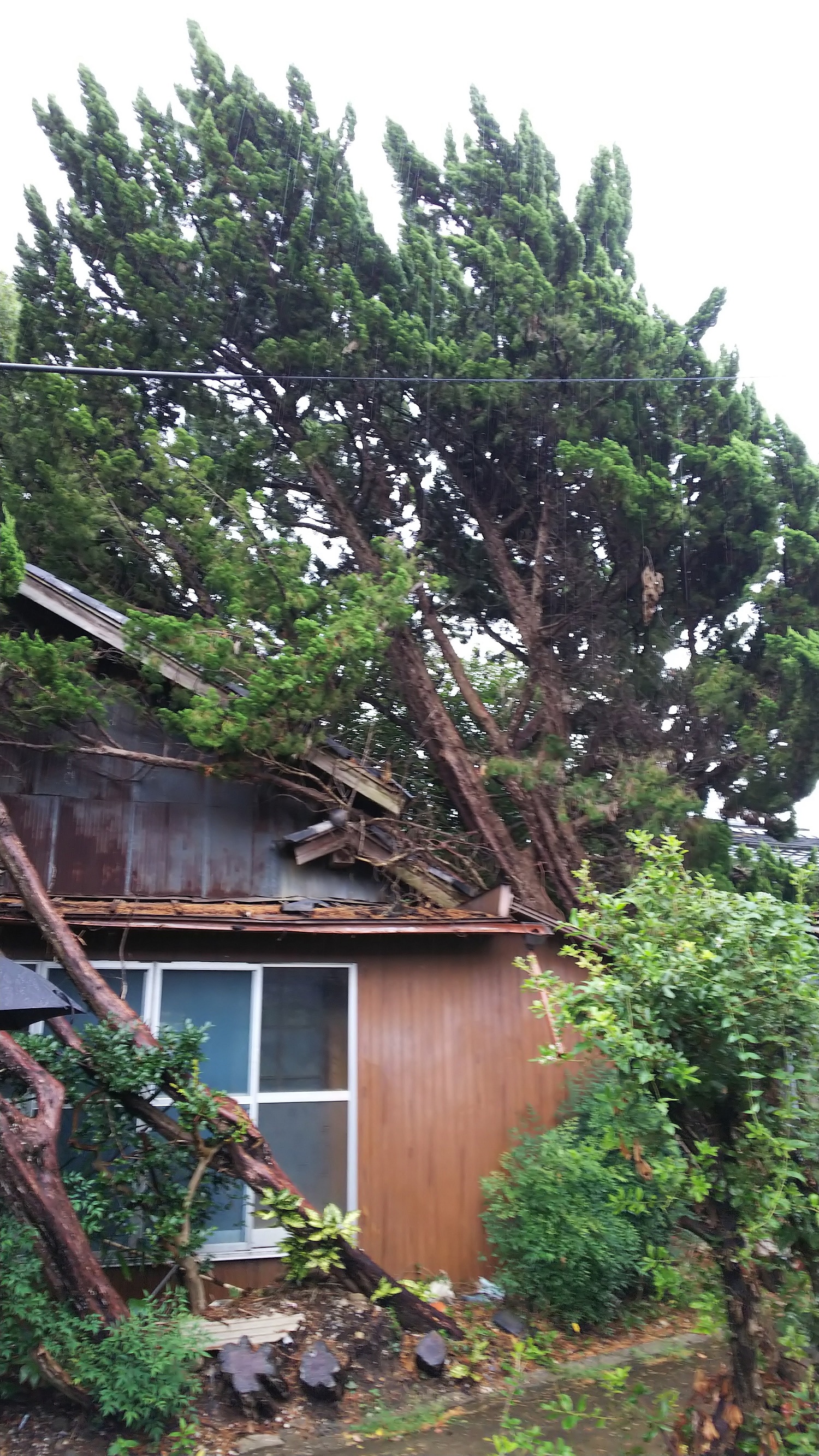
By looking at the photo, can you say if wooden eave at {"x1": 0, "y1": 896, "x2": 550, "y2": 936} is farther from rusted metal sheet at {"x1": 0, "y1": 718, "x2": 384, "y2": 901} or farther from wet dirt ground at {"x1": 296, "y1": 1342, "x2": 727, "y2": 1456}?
wet dirt ground at {"x1": 296, "y1": 1342, "x2": 727, "y2": 1456}

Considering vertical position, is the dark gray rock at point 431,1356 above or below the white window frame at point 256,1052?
below

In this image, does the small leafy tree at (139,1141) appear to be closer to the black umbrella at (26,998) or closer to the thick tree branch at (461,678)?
the black umbrella at (26,998)

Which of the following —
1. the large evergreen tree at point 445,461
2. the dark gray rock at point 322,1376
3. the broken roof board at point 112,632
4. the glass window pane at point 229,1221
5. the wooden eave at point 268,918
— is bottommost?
the dark gray rock at point 322,1376

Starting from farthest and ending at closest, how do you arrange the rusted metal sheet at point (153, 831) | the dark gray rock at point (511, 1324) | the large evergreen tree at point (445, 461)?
the large evergreen tree at point (445, 461) < the rusted metal sheet at point (153, 831) < the dark gray rock at point (511, 1324)

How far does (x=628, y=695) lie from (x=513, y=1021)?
429 centimetres

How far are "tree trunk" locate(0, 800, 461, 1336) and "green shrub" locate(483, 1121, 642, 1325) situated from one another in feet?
2.39

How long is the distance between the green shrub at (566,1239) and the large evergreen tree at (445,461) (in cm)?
332

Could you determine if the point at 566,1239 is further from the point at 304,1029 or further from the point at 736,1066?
the point at 736,1066

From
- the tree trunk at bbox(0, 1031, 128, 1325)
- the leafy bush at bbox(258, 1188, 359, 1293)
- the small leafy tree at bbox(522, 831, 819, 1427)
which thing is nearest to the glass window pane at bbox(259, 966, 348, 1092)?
the leafy bush at bbox(258, 1188, 359, 1293)

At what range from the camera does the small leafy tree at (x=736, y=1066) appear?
3.57 metres

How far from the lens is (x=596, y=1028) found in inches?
144

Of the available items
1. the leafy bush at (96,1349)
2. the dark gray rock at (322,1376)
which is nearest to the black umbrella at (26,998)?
the leafy bush at (96,1349)

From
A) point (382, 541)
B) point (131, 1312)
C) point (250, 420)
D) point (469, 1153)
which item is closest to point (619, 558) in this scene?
point (382, 541)

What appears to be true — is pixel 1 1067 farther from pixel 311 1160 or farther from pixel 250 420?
pixel 250 420
